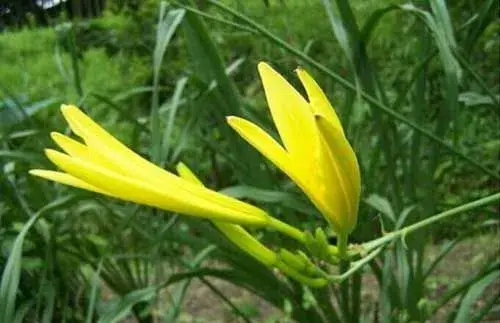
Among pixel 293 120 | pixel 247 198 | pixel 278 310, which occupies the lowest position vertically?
pixel 278 310

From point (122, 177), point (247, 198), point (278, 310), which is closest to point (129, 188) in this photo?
point (122, 177)

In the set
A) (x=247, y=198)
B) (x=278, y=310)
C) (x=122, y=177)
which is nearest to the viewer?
(x=122, y=177)

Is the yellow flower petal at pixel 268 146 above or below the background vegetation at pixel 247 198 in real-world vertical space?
above

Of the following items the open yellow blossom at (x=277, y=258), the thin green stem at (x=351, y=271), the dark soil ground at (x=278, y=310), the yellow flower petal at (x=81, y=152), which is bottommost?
the dark soil ground at (x=278, y=310)

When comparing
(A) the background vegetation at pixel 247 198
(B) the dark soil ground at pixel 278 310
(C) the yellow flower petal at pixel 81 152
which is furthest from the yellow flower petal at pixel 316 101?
(B) the dark soil ground at pixel 278 310

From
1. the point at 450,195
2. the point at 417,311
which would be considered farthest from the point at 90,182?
the point at 450,195

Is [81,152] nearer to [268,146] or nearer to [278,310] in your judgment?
[268,146]

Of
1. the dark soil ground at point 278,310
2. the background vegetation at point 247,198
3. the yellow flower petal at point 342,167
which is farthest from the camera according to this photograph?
the dark soil ground at point 278,310

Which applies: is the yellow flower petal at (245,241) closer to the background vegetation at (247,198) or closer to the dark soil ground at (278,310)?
the background vegetation at (247,198)
